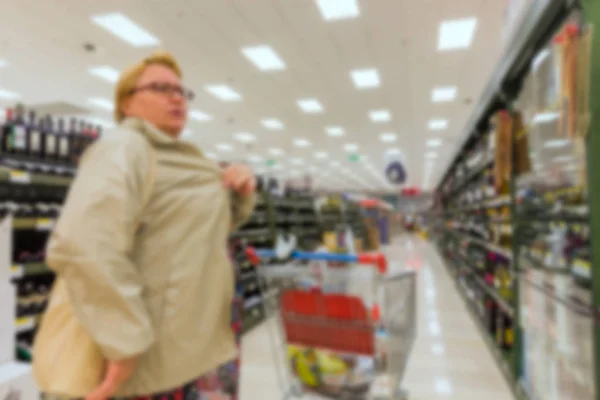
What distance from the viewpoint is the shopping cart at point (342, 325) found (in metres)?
1.75

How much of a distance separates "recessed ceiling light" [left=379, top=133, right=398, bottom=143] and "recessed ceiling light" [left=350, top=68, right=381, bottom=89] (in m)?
4.92

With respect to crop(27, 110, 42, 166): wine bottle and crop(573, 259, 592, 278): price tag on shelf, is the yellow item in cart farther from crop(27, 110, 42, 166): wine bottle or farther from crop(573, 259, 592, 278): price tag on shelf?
crop(27, 110, 42, 166): wine bottle

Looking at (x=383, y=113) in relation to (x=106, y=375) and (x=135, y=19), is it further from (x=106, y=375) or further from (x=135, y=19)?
(x=106, y=375)

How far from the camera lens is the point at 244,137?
13.6 meters

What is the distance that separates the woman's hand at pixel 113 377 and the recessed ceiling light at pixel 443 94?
896cm

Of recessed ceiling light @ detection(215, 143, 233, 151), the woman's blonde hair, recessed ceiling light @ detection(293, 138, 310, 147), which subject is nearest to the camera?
the woman's blonde hair

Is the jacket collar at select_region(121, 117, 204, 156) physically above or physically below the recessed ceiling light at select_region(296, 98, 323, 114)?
below

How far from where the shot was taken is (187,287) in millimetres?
1063

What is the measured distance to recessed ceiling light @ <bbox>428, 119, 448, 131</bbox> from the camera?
11.7 metres

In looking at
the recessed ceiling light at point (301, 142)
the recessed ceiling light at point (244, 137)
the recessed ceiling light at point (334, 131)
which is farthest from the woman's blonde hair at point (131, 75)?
the recessed ceiling light at point (301, 142)

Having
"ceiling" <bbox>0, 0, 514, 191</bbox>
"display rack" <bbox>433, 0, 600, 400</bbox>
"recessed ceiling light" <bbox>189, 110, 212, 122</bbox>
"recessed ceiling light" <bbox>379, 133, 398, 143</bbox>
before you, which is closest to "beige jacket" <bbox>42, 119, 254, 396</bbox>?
"display rack" <bbox>433, 0, 600, 400</bbox>

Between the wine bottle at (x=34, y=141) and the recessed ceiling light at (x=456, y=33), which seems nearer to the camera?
the wine bottle at (x=34, y=141)

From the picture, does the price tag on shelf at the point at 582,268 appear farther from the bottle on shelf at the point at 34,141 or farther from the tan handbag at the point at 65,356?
the bottle on shelf at the point at 34,141

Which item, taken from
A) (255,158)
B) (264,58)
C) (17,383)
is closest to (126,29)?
(264,58)
